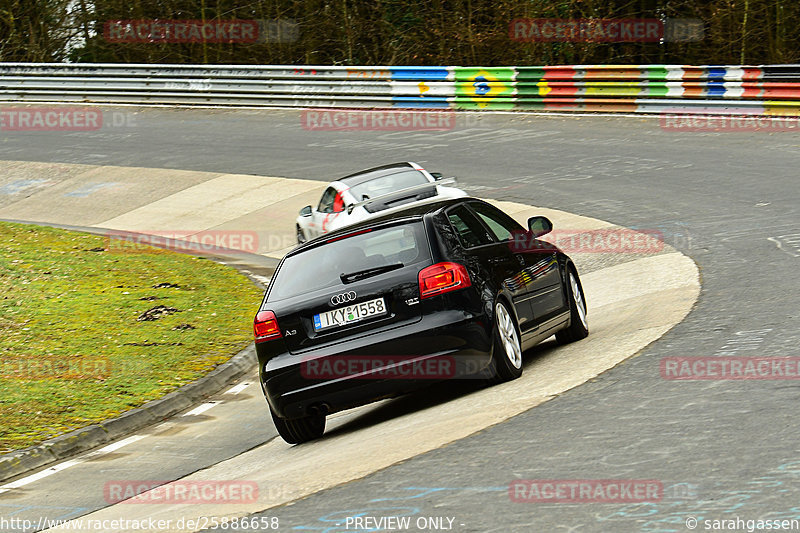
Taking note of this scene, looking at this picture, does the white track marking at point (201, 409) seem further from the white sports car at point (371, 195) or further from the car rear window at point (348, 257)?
the white sports car at point (371, 195)

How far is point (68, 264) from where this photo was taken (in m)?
17.2

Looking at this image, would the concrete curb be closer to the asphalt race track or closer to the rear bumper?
the asphalt race track

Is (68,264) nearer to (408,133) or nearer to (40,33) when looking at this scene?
(408,133)

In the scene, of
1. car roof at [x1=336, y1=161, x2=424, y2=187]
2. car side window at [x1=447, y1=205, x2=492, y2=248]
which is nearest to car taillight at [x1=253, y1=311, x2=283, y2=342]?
car side window at [x1=447, y1=205, x2=492, y2=248]

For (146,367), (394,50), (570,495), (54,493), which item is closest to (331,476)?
(570,495)

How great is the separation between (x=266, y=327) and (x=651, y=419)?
2.92 meters

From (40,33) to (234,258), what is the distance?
28067 mm

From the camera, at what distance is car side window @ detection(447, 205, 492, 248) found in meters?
8.65

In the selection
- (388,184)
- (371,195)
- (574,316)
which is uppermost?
(388,184)

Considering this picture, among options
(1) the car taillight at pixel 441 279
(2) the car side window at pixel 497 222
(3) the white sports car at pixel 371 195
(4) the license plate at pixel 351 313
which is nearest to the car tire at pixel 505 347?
(1) the car taillight at pixel 441 279

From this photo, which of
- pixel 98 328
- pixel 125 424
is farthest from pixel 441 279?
pixel 98 328

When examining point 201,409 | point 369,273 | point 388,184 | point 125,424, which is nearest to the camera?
point 369,273

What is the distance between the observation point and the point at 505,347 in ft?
27.1

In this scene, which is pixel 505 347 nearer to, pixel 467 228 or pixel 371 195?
pixel 467 228
